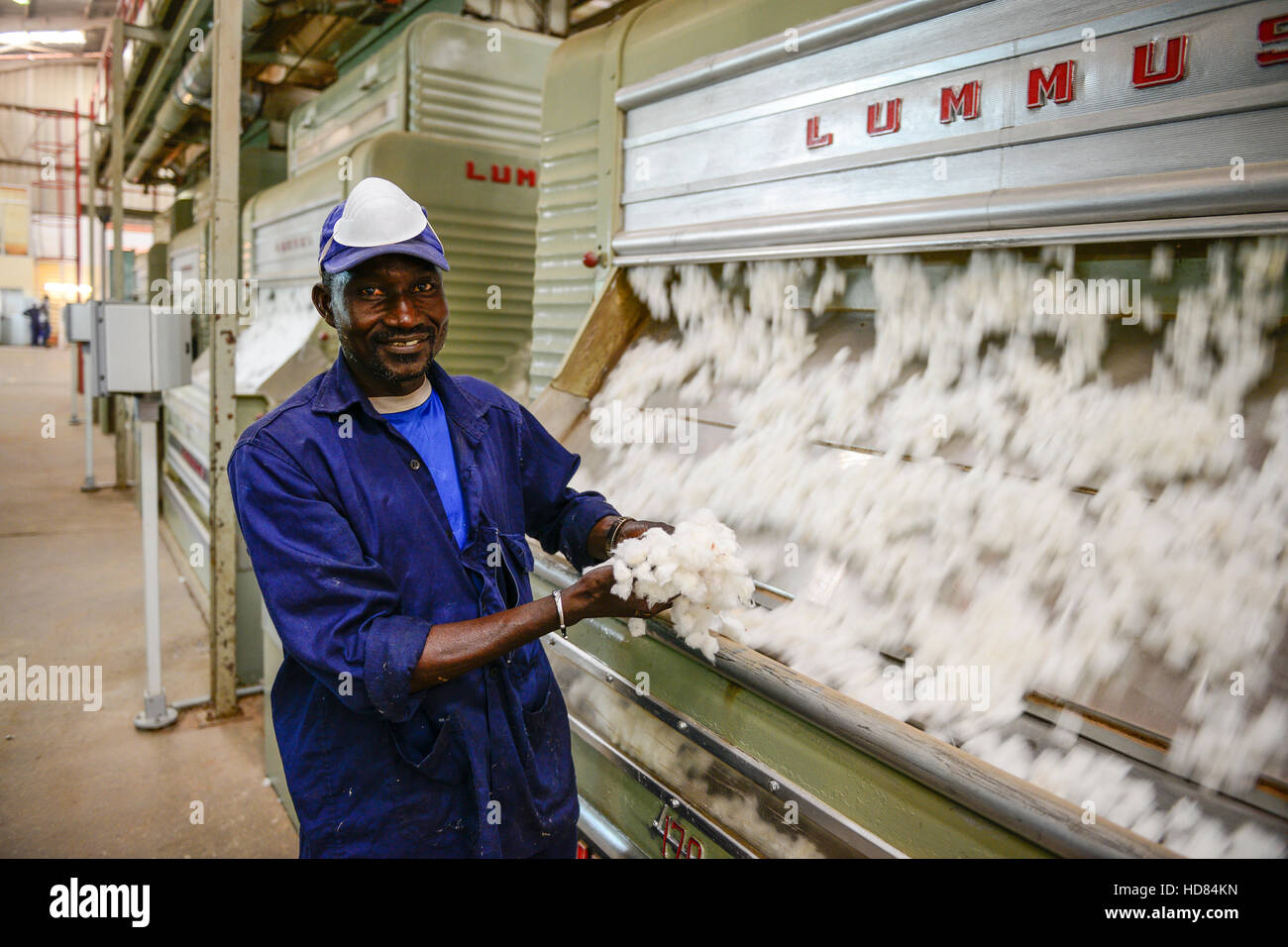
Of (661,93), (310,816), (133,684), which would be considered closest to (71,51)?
(133,684)

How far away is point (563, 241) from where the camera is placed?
3119mm

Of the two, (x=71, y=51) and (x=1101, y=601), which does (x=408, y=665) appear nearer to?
(x=1101, y=601)

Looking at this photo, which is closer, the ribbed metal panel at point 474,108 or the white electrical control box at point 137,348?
the white electrical control box at point 137,348

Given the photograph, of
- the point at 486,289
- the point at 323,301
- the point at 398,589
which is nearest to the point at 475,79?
the point at 486,289

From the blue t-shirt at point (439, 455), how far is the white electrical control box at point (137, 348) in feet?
8.46

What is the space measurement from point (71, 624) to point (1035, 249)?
5.43 metres

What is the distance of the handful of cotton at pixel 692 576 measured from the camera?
4.66ft

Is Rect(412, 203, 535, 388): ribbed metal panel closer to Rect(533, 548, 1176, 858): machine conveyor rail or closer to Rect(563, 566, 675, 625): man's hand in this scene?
Rect(563, 566, 675, 625): man's hand

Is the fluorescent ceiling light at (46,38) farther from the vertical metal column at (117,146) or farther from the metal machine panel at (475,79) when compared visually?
the metal machine panel at (475,79)

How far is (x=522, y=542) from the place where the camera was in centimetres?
173

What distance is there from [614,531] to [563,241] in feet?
5.59

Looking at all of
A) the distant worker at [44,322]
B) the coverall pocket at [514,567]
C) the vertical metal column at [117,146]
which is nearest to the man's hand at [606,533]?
the coverall pocket at [514,567]

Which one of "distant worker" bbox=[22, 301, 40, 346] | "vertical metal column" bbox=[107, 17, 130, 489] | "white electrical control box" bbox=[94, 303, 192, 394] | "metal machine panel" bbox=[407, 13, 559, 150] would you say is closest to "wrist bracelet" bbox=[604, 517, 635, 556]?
"white electrical control box" bbox=[94, 303, 192, 394]

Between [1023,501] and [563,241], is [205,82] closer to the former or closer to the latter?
[563,241]
